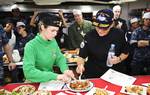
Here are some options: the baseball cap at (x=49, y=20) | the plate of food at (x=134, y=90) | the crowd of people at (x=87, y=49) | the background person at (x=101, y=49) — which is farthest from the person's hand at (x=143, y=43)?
the baseball cap at (x=49, y=20)

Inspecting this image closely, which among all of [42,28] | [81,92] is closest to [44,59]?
[42,28]

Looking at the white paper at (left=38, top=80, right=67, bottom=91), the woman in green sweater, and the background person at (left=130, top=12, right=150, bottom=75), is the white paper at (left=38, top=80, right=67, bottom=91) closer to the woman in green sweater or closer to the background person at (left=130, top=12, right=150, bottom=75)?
the woman in green sweater

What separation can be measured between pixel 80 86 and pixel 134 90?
59 centimetres

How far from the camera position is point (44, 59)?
297cm

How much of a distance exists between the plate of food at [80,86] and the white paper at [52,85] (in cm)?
9

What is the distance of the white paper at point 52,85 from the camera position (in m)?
2.87

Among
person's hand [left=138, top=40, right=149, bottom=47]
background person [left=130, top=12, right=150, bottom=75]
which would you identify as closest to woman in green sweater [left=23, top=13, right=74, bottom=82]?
person's hand [left=138, top=40, right=149, bottom=47]

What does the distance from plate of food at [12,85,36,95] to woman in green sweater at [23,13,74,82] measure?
0.11 meters

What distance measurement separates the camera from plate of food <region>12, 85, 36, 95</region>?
2744 mm

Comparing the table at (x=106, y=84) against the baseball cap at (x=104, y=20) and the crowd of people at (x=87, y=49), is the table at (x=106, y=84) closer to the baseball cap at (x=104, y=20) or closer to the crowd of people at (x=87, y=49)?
the crowd of people at (x=87, y=49)

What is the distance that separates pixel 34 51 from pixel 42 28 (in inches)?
10.8

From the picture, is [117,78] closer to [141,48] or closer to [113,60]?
[113,60]

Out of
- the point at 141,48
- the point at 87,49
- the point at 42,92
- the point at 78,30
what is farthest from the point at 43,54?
the point at 78,30

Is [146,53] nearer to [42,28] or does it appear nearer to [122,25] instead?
[122,25]
